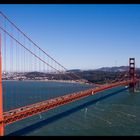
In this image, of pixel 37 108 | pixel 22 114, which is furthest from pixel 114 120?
pixel 22 114

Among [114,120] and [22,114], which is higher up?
[22,114]

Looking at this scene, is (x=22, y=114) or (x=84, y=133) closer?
(x=22, y=114)

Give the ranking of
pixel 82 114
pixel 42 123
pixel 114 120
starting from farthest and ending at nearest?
pixel 82 114, pixel 114 120, pixel 42 123
